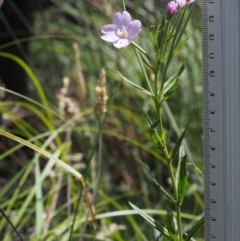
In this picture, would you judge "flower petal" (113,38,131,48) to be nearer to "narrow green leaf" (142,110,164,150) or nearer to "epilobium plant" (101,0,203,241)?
"epilobium plant" (101,0,203,241)

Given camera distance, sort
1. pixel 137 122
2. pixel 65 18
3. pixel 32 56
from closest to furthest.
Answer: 1. pixel 137 122
2. pixel 32 56
3. pixel 65 18

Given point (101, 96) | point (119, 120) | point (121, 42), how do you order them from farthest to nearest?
point (119, 120), point (101, 96), point (121, 42)

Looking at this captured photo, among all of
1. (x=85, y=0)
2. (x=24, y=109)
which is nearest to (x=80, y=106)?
(x=24, y=109)

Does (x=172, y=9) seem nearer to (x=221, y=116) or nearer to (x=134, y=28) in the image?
(x=134, y=28)

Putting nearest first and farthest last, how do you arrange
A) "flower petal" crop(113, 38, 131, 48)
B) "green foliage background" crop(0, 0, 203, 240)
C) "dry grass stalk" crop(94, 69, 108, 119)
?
"flower petal" crop(113, 38, 131, 48) < "dry grass stalk" crop(94, 69, 108, 119) < "green foliage background" crop(0, 0, 203, 240)

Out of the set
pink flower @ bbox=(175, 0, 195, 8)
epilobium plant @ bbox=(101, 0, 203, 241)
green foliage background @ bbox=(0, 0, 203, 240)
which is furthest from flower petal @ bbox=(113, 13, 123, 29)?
green foliage background @ bbox=(0, 0, 203, 240)

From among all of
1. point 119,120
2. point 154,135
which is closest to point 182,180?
point 154,135

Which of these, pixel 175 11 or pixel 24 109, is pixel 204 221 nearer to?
pixel 175 11
